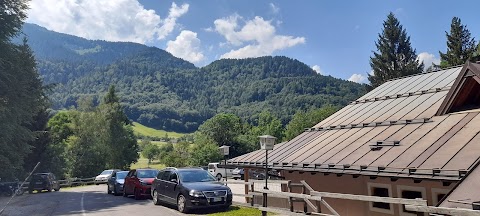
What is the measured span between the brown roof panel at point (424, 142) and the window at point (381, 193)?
1.26 meters

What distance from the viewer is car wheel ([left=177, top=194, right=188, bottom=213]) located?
48.3 feet

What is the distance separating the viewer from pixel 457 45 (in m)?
50.8

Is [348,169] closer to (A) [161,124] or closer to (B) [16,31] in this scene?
(B) [16,31]

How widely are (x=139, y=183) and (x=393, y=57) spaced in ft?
160

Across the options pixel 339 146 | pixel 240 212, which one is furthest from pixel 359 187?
pixel 240 212

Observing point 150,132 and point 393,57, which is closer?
point 393,57

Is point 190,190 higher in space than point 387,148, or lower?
lower

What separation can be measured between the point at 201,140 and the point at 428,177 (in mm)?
66843

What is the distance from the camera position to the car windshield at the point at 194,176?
16.0 metres

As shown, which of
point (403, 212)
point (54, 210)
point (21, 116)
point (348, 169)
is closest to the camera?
point (403, 212)

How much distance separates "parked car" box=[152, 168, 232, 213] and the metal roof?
2538 mm

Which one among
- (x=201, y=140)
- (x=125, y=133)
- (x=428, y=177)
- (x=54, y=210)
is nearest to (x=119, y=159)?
(x=125, y=133)

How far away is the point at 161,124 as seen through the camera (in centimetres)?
18500

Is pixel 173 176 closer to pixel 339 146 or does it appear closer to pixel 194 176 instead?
pixel 194 176
